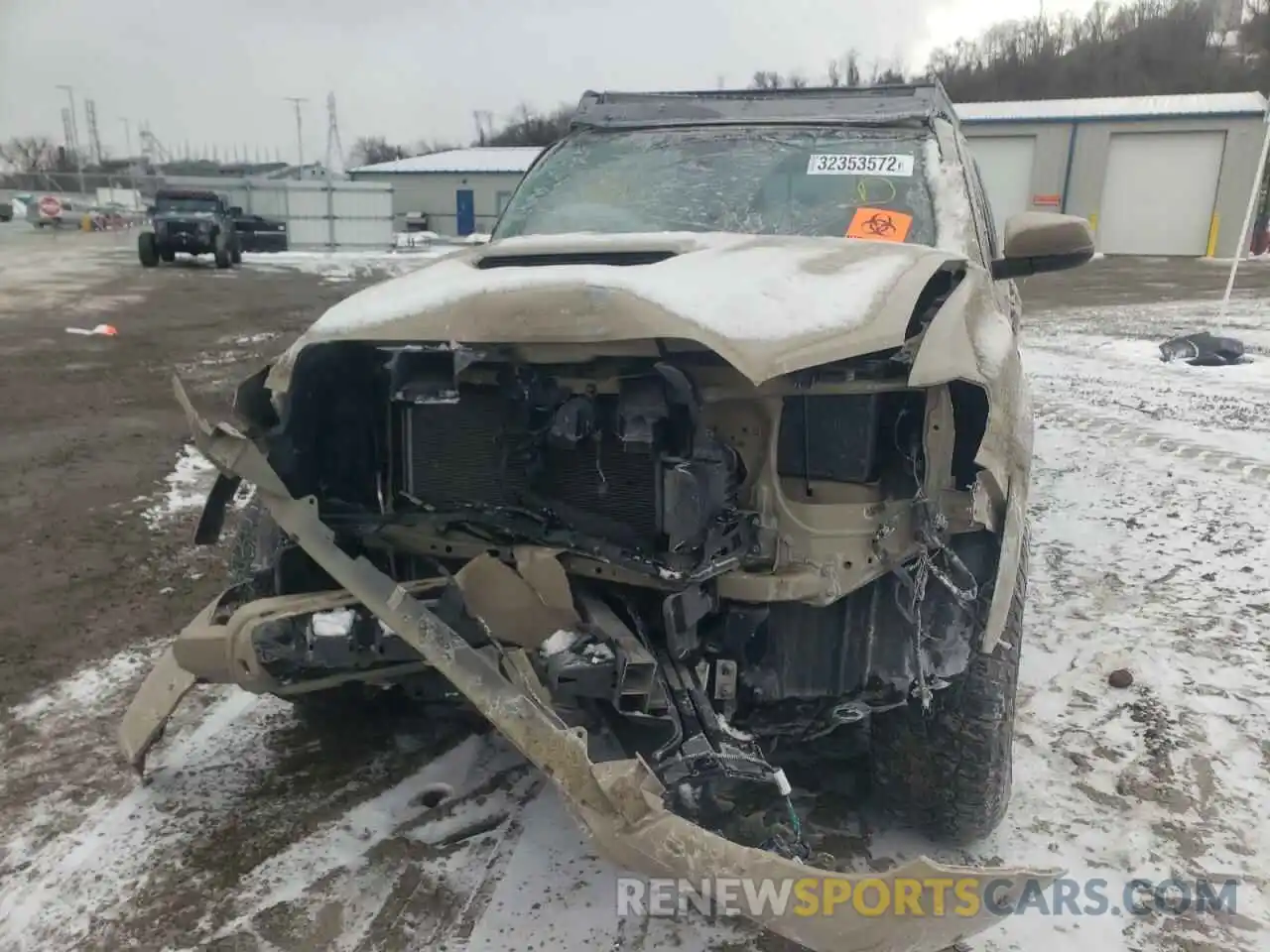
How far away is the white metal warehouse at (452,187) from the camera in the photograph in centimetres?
3684

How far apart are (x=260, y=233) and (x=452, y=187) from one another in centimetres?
1198

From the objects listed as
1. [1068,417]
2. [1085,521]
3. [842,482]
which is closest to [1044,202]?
[1068,417]

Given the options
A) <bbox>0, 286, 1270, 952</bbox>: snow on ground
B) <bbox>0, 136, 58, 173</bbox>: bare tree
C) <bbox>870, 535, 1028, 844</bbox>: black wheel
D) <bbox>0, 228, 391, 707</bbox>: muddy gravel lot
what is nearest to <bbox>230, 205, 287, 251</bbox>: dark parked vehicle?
<bbox>0, 228, 391, 707</bbox>: muddy gravel lot

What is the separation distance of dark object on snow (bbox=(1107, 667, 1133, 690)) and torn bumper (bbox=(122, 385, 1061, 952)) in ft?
6.24

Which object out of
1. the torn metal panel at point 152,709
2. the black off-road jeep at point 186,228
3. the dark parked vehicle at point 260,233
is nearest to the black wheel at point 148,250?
the black off-road jeep at point 186,228

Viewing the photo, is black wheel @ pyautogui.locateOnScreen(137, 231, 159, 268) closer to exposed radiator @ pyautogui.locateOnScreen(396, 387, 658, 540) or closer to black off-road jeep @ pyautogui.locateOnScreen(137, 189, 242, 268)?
black off-road jeep @ pyautogui.locateOnScreen(137, 189, 242, 268)

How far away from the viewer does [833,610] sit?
7.70ft

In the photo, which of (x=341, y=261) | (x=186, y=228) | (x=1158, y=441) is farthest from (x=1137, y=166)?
(x=1158, y=441)

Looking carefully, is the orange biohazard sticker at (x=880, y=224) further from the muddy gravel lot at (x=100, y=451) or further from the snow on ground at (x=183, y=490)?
the snow on ground at (x=183, y=490)

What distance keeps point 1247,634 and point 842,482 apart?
2517mm

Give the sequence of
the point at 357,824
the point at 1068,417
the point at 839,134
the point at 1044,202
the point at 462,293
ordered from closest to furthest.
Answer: the point at 462,293
the point at 357,824
the point at 839,134
the point at 1068,417
the point at 1044,202

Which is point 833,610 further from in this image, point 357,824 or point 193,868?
point 193,868

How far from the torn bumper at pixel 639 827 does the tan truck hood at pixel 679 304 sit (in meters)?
0.52

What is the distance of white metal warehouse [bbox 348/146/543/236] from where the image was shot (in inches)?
1451
